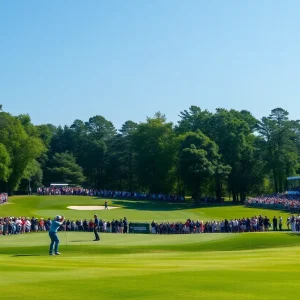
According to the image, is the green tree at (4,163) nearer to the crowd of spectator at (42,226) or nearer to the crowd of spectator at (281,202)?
the crowd of spectator at (281,202)

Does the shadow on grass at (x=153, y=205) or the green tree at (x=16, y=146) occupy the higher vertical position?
the green tree at (x=16, y=146)

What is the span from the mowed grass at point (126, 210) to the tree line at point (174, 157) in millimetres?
10232

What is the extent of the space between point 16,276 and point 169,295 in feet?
17.9

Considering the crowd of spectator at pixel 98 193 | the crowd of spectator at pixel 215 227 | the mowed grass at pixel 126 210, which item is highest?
the crowd of spectator at pixel 98 193

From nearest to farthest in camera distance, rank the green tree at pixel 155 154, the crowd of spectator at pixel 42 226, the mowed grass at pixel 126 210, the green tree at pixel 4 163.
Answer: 1. the crowd of spectator at pixel 42 226
2. the mowed grass at pixel 126 210
3. the green tree at pixel 4 163
4. the green tree at pixel 155 154

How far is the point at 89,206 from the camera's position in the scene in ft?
286

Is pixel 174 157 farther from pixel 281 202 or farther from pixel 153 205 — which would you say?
pixel 281 202

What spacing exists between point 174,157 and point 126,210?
39.8 m

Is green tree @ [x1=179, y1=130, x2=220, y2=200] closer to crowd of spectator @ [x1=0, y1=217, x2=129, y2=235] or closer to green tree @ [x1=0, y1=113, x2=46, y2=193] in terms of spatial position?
green tree @ [x1=0, y1=113, x2=46, y2=193]

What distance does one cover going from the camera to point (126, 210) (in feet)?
271

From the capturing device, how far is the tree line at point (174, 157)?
342ft

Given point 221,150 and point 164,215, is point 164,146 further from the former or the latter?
point 164,215

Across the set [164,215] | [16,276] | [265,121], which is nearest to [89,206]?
[164,215]

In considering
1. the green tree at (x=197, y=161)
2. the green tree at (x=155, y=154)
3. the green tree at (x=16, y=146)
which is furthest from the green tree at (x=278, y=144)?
the green tree at (x=16, y=146)
